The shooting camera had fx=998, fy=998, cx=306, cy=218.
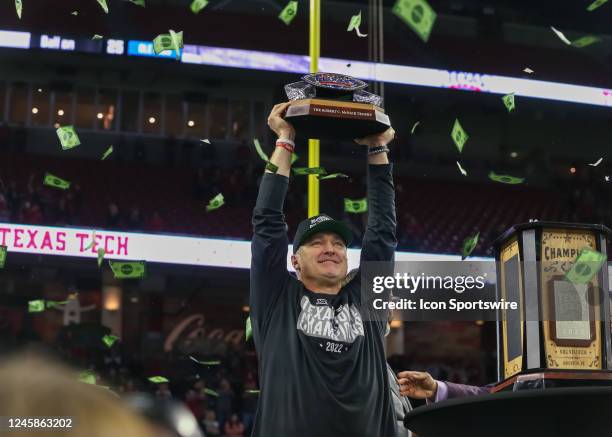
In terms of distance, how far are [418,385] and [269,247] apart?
817 millimetres

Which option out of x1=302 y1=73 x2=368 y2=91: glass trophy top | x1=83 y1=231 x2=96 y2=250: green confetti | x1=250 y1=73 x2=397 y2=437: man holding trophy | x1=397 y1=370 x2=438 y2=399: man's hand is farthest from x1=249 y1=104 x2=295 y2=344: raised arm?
x1=83 y1=231 x2=96 y2=250: green confetti

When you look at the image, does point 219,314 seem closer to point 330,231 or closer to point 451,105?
point 451,105

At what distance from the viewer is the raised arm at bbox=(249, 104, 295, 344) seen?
9.04 feet

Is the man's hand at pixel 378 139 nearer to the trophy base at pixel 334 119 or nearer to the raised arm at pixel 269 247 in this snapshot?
the trophy base at pixel 334 119

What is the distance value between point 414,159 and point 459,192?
274cm

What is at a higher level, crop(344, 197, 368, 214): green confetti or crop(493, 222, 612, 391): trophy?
crop(344, 197, 368, 214): green confetti

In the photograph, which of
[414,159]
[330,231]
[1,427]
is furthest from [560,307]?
[414,159]

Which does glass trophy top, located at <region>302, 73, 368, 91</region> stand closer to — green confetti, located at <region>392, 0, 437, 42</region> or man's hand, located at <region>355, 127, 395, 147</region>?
man's hand, located at <region>355, 127, 395, 147</region>

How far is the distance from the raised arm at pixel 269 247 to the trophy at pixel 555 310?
68 cm

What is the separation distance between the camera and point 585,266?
7.22 feet

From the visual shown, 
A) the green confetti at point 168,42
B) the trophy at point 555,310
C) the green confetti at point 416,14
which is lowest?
the trophy at point 555,310

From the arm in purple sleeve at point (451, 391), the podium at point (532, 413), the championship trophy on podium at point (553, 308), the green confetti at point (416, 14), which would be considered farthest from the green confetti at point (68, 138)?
the podium at point (532, 413)

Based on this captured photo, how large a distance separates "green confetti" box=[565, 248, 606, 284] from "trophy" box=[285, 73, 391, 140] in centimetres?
87

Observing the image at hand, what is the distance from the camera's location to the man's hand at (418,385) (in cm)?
208
